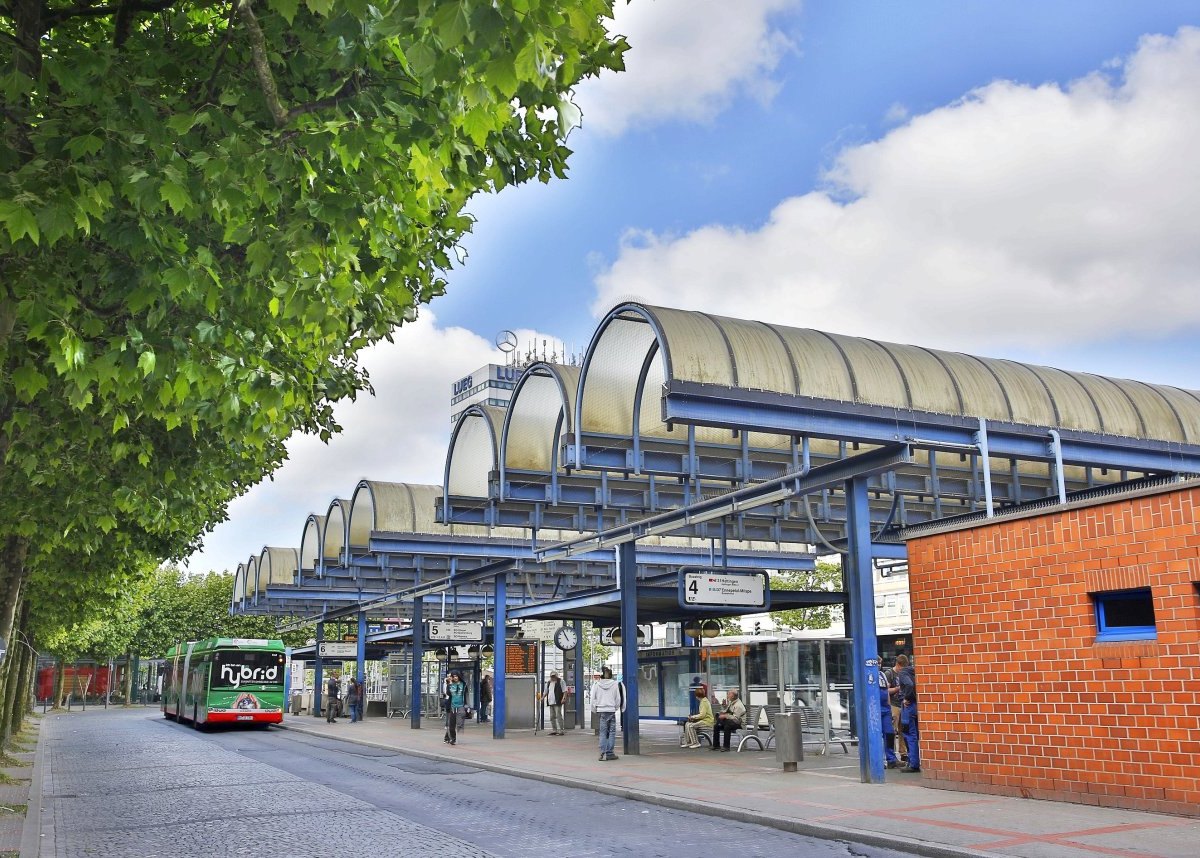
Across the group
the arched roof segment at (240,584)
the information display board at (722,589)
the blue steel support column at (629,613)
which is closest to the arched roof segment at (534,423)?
the blue steel support column at (629,613)

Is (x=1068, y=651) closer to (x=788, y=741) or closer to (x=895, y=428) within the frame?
(x=895, y=428)

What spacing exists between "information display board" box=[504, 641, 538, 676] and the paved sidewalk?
14842mm

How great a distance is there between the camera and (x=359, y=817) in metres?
12.1

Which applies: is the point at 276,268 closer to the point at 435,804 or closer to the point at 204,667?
the point at 435,804

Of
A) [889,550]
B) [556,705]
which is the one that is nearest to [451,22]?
[889,550]

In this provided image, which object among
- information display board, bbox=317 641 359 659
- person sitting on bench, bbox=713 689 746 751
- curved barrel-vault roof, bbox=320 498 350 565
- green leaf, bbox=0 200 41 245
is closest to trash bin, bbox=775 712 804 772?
person sitting on bench, bbox=713 689 746 751

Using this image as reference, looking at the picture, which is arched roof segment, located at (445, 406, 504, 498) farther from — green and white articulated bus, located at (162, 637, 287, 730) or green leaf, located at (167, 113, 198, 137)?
green leaf, located at (167, 113, 198, 137)

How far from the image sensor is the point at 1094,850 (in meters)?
8.52

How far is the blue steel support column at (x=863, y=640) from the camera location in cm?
1395

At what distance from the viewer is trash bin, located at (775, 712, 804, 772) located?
1595 cm

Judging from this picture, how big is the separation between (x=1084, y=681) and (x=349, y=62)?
989 cm

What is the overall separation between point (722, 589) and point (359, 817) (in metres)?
8.42

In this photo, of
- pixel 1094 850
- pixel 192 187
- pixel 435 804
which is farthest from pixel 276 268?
pixel 435 804

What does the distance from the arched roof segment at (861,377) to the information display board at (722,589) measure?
2.96m
